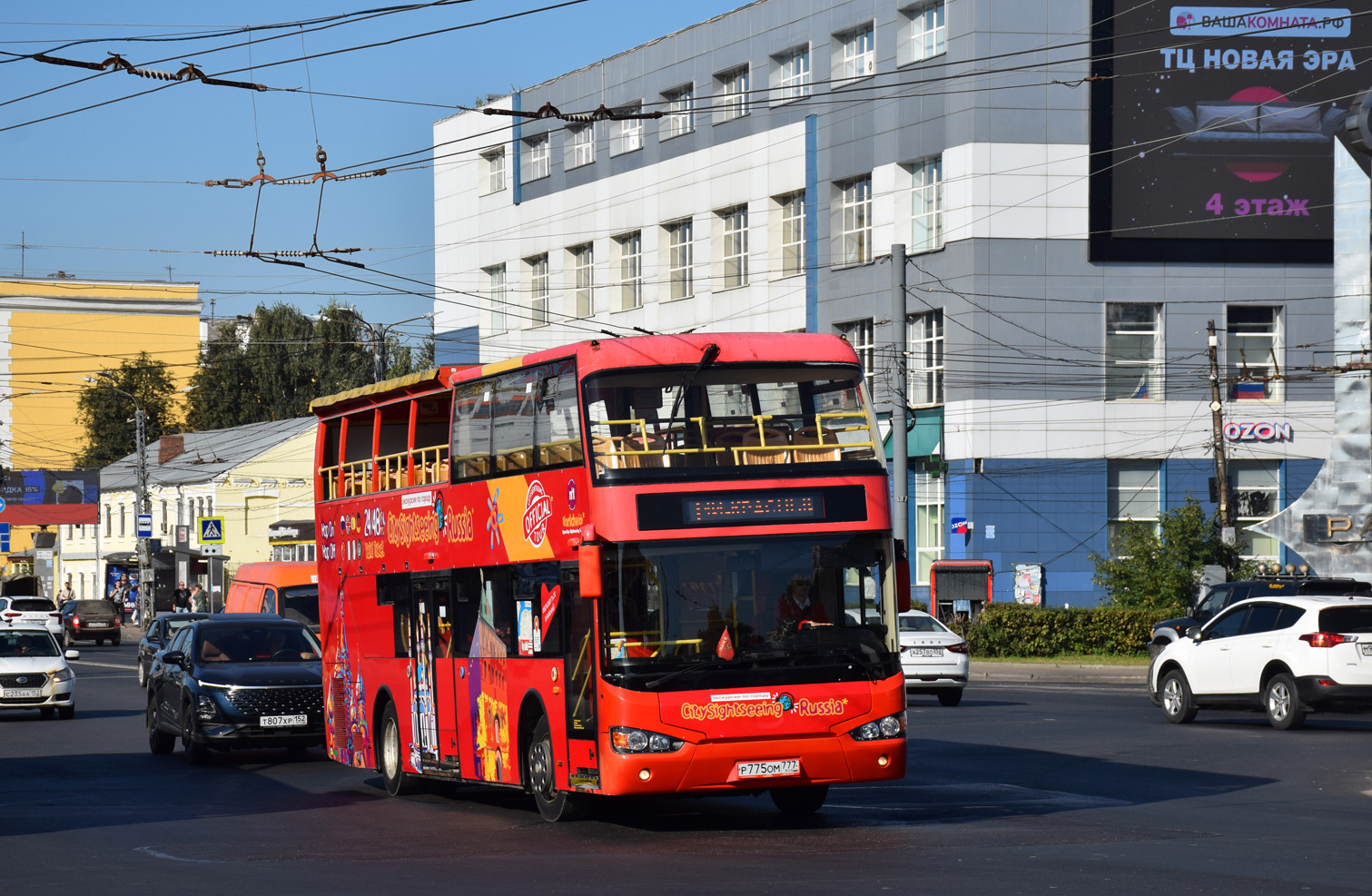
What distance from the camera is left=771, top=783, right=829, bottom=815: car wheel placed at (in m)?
14.7

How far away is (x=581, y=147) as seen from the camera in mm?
65875

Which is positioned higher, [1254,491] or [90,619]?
[1254,491]

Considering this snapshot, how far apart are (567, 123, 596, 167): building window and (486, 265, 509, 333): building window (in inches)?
261

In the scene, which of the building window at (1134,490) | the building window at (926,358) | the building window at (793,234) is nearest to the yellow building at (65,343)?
the building window at (793,234)

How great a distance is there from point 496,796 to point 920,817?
4.65 m

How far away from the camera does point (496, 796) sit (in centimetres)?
1744

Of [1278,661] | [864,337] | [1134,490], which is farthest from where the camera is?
[864,337]

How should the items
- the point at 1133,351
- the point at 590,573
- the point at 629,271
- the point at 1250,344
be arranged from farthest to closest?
the point at 629,271, the point at 1250,344, the point at 1133,351, the point at 590,573

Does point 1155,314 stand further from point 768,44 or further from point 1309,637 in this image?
point 1309,637

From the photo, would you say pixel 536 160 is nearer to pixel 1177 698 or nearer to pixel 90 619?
pixel 90 619

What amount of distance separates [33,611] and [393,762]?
149ft

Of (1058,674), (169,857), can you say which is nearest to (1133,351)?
(1058,674)

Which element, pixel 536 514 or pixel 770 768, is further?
pixel 536 514

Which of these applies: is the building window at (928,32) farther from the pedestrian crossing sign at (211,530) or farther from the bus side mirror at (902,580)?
the bus side mirror at (902,580)
